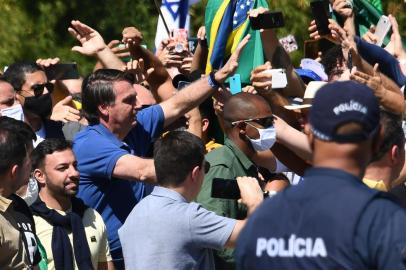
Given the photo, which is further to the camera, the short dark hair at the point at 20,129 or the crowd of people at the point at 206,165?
the short dark hair at the point at 20,129

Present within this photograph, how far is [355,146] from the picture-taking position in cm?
390

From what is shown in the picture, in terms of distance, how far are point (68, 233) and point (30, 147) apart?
55 centimetres

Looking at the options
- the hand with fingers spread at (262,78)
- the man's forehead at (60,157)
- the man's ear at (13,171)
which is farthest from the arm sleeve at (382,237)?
the man's forehead at (60,157)

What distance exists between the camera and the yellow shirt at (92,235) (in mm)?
6781

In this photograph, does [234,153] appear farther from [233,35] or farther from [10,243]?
[233,35]

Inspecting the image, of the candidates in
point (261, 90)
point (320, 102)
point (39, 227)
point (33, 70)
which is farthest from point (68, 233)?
point (320, 102)

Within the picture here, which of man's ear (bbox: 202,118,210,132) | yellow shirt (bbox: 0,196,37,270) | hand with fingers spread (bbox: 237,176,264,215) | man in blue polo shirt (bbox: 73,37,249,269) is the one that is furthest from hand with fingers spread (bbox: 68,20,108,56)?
hand with fingers spread (bbox: 237,176,264,215)

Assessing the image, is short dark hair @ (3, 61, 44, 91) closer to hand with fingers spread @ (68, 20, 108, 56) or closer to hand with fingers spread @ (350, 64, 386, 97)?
hand with fingers spread @ (68, 20, 108, 56)

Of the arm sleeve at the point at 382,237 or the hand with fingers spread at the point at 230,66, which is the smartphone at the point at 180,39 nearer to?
the hand with fingers spread at the point at 230,66

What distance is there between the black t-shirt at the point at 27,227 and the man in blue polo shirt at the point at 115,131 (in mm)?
706

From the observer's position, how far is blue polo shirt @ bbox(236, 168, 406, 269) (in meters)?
3.76

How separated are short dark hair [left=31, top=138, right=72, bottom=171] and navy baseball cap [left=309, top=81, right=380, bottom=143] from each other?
340 cm

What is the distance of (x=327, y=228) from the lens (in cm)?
385

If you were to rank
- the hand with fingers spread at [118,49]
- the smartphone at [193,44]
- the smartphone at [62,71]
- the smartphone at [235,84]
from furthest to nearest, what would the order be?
1. the smartphone at [193,44]
2. the hand with fingers spread at [118,49]
3. the smartphone at [62,71]
4. the smartphone at [235,84]
